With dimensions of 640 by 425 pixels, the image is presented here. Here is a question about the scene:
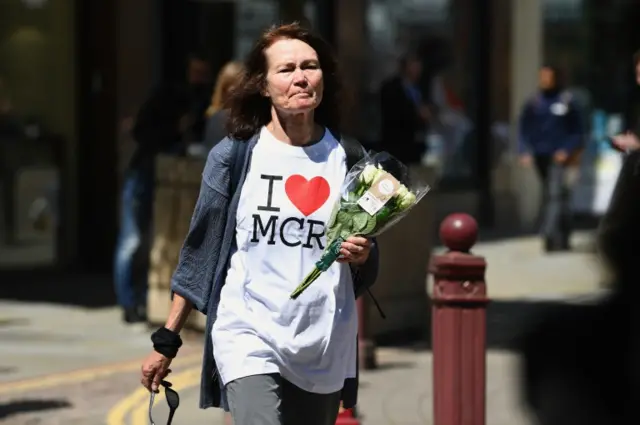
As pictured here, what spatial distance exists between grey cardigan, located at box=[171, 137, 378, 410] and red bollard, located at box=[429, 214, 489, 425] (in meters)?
1.83

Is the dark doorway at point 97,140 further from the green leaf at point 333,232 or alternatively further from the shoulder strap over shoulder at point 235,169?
the green leaf at point 333,232

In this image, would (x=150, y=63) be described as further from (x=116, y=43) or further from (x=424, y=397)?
(x=424, y=397)

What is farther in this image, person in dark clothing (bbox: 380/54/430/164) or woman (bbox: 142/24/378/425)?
person in dark clothing (bbox: 380/54/430/164)

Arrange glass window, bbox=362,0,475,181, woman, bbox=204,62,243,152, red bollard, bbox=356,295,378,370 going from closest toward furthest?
red bollard, bbox=356,295,378,370 → woman, bbox=204,62,243,152 → glass window, bbox=362,0,475,181

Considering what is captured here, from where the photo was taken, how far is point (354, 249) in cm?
432

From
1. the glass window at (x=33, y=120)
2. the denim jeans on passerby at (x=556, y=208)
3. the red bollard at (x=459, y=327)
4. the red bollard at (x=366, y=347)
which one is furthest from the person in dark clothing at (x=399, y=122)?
the red bollard at (x=459, y=327)

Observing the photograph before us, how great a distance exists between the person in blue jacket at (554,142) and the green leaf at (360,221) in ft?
37.3

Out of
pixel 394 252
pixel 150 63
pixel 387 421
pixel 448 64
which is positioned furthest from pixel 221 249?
pixel 448 64

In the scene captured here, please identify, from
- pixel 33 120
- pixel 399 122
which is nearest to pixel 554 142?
pixel 399 122

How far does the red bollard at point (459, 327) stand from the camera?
20.8 ft

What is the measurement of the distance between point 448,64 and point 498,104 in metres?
0.89

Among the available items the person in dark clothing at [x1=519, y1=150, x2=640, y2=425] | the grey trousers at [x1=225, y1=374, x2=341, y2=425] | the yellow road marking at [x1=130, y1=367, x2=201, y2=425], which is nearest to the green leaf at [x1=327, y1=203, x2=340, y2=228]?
the grey trousers at [x1=225, y1=374, x2=341, y2=425]

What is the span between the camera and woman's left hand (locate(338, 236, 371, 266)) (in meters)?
4.30

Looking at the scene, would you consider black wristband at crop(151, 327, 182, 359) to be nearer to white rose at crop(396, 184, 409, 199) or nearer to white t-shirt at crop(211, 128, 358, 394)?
white t-shirt at crop(211, 128, 358, 394)
